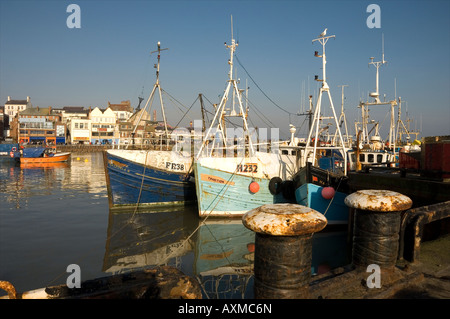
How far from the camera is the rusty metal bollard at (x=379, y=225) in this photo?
159 inches

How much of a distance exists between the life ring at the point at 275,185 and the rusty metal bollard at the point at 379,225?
12.3 metres

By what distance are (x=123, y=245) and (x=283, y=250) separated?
11318 mm

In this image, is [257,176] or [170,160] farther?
[170,160]

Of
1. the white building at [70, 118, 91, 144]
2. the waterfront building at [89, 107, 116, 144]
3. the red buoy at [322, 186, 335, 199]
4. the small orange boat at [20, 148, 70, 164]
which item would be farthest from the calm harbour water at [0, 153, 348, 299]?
the white building at [70, 118, 91, 144]

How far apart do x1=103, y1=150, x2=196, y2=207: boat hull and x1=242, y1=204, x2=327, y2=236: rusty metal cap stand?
1656 centimetres

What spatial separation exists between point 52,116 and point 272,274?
99.1 metres

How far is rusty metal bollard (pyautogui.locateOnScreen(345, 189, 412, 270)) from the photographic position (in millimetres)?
4047

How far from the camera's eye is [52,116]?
8669 cm

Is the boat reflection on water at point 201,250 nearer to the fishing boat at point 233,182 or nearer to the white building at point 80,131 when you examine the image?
the fishing boat at point 233,182

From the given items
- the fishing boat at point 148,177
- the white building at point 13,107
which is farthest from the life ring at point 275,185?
the white building at point 13,107

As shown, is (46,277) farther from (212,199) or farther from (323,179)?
(323,179)

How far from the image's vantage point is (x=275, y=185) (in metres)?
16.6

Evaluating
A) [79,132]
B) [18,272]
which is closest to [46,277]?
[18,272]
